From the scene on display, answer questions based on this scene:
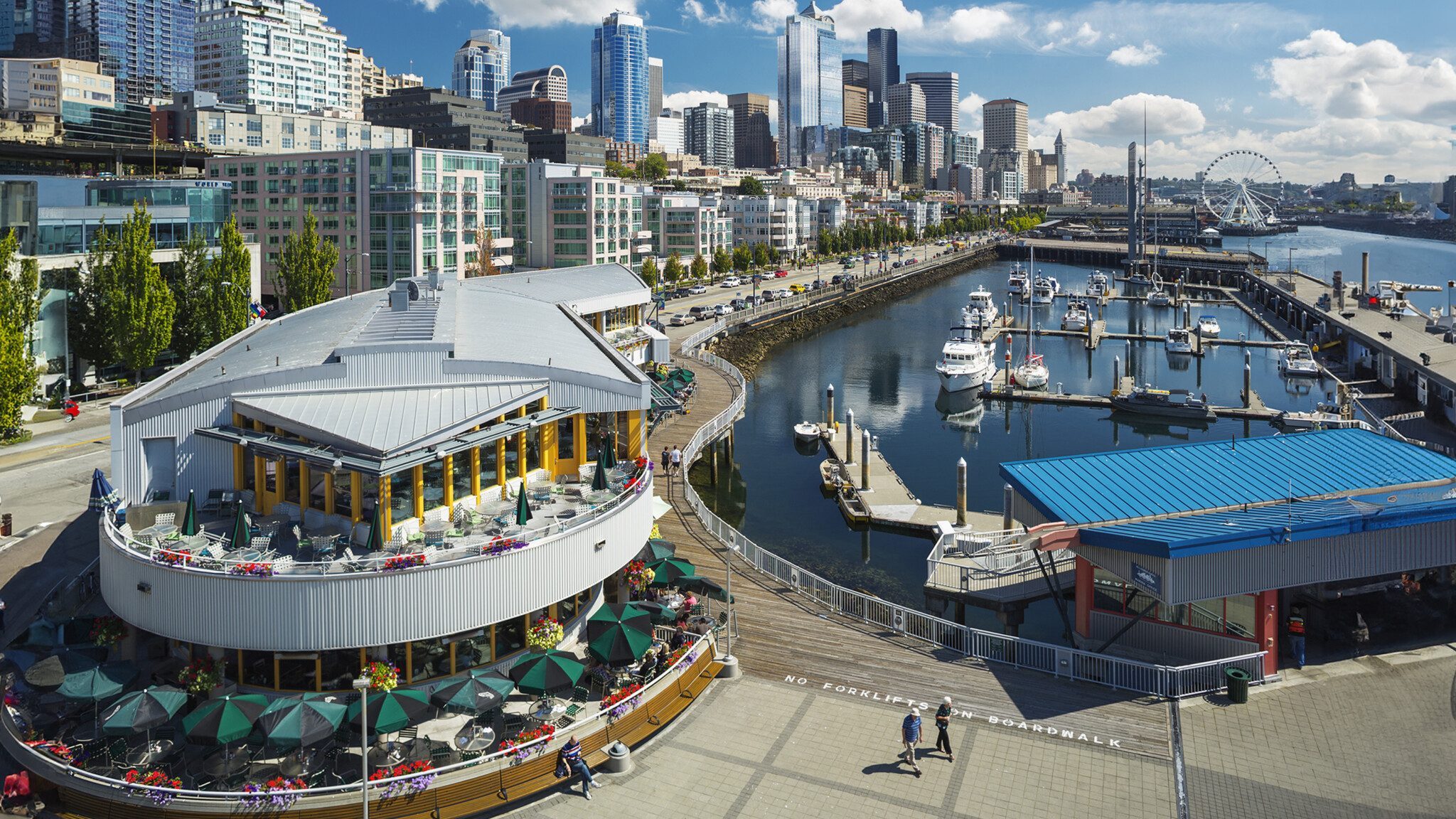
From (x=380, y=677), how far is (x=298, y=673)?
2230mm

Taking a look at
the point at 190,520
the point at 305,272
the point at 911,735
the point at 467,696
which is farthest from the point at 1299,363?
the point at 190,520

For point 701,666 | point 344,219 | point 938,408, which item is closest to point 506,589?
point 701,666

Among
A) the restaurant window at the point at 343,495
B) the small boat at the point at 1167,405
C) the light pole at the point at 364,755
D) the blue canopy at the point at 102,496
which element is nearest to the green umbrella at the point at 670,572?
the restaurant window at the point at 343,495

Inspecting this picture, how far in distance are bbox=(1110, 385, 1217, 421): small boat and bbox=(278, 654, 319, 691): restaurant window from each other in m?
65.1

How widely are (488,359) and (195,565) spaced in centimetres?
1021

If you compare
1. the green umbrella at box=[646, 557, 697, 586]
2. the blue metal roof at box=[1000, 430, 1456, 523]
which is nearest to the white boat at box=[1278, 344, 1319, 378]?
the blue metal roof at box=[1000, 430, 1456, 523]

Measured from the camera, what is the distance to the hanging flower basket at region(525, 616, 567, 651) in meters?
26.8

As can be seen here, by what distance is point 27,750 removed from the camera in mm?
22891

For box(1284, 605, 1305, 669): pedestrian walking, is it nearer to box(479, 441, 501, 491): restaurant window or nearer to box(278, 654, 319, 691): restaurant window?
box(479, 441, 501, 491): restaurant window

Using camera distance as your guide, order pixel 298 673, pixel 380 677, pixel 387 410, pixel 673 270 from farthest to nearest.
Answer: pixel 673 270
pixel 387 410
pixel 298 673
pixel 380 677

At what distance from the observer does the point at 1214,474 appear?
3366cm

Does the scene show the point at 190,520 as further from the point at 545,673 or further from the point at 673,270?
the point at 673,270

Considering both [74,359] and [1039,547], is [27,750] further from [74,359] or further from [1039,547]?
[74,359]

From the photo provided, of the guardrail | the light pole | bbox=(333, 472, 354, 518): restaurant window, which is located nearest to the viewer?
the light pole
